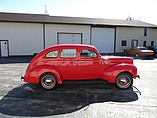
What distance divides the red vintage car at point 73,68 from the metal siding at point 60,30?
44.7 ft

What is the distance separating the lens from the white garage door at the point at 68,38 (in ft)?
65.2

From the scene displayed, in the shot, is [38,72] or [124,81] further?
[124,81]

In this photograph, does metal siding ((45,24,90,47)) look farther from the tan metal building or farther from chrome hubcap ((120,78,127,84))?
chrome hubcap ((120,78,127,84))

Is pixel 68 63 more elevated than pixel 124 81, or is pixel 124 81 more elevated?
pixel 68 63

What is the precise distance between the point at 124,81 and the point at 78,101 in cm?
237

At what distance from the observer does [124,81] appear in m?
6.19

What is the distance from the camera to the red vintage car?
5.96 metres

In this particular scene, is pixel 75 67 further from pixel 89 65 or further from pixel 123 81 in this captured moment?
pixel 123 81

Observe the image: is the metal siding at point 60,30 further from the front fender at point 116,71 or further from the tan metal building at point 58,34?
the front fender at point 116,71

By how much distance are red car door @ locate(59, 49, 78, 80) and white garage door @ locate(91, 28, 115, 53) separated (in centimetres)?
1585

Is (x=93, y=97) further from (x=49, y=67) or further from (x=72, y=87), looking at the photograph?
(x=49, y=67)

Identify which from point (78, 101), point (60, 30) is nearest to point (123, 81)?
point (78, 101)

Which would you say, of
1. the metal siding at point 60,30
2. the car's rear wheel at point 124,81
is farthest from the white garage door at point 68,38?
the car's rear wheel at point 124,81

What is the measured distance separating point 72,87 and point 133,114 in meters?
3.01
